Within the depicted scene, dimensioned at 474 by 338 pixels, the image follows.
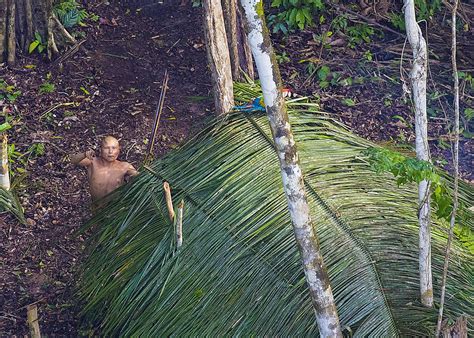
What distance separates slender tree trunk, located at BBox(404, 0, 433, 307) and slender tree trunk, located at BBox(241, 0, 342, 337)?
22.6 inches

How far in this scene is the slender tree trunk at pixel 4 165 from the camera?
588 cm

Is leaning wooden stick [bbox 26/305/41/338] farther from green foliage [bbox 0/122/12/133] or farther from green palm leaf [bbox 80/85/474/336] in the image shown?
green foliage [bbox 0/122/12/133]

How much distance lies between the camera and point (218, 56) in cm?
561

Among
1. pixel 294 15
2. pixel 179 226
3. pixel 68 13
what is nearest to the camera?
pixel 179 226

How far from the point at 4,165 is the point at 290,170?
294 cm

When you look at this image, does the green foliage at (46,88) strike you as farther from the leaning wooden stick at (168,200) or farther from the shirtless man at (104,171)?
the leaning wooden stick at (168,200)

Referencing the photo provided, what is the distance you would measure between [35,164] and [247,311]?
9.62ft

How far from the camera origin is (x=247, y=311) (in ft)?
14.6

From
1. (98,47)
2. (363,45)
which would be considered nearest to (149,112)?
(98,47)

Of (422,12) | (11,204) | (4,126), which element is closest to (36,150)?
(4,126)

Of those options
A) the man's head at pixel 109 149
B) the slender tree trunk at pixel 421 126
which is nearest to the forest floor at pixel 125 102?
the man's head at pixel 109 149

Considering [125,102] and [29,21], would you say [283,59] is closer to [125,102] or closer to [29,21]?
[125,102]

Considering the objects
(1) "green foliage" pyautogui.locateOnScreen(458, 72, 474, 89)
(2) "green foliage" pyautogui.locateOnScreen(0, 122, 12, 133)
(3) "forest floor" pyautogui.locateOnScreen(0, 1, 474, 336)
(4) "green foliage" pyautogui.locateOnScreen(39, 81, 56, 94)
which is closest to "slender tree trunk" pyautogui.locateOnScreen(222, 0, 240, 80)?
(3) "forest floor" pyautogui.locateOnScreen(0, 1, 474, 336)

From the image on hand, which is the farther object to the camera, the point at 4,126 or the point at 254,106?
the point at 4,126
